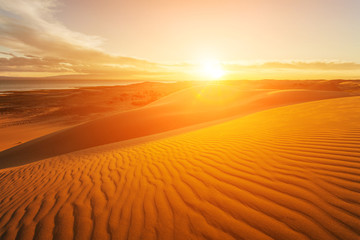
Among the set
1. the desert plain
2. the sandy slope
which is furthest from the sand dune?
the sandy slope

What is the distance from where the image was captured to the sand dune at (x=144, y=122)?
27.7 ft

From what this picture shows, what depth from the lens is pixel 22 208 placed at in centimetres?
250

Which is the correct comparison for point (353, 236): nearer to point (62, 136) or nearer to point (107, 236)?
point (107, 236)

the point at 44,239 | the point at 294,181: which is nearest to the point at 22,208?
the point at 44,239

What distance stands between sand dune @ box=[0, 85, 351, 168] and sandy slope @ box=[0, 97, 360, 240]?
5.74 metres

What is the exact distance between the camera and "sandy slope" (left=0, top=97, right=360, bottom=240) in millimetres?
1652

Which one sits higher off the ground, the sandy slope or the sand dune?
the sandy slope

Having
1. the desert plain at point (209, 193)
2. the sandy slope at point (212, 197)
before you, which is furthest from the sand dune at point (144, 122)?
the sandy slope at point (212, 197)

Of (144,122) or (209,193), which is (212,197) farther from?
(144,122)

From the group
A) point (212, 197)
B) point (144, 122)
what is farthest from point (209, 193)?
point (144, 122)

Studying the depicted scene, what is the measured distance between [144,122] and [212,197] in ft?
33.9

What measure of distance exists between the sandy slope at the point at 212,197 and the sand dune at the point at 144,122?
18.8 feet

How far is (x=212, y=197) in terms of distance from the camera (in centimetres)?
214

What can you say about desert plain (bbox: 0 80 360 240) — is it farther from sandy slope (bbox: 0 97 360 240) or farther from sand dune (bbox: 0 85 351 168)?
sand dune (bbox: 0 85 351 168)
